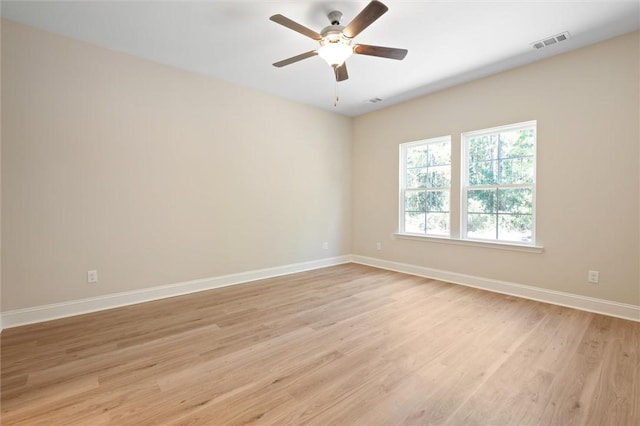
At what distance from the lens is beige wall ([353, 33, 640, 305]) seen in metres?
2.85

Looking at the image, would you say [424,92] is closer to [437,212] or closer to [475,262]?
[437,212]

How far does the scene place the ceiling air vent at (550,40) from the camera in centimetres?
285

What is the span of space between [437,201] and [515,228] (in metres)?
1.13

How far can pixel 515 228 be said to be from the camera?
3.65 metres

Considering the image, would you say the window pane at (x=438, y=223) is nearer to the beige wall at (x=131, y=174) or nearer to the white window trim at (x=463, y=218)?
the white window trim at (x=463, y=218)

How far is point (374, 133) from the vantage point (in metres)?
5.28

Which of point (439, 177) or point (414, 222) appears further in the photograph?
point (414, 222)

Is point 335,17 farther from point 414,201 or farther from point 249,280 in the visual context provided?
point 249,280

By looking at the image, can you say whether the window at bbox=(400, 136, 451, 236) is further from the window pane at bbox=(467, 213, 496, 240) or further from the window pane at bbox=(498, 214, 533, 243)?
the window pane at bbox=(498, 214, 533, 243)

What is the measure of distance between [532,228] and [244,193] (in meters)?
3.78

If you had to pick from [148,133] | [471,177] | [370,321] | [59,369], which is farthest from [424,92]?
[59,369]

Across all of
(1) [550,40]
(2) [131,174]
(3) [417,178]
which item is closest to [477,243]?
(3) [417,178]

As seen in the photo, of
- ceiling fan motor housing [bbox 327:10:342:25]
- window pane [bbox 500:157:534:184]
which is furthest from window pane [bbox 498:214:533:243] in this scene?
ceiling fan motor housing [bbox 327:10:342:25]

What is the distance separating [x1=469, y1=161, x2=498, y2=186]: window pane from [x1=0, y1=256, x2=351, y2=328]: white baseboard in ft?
9.96
